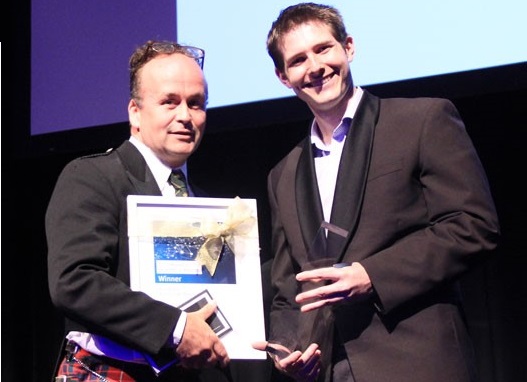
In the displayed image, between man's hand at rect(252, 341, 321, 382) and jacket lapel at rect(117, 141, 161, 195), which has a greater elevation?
jacket lapel at rect(117, 141, 161, 195)

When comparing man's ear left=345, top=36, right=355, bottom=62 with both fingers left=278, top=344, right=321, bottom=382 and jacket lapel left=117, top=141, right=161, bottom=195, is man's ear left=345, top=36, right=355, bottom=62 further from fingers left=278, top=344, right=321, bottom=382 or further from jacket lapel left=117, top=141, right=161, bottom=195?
fingers left=278, top=344, right=321, bottom=382

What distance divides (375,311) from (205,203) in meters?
0.45

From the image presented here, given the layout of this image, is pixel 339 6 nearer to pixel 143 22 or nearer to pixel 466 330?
pixel 143 22

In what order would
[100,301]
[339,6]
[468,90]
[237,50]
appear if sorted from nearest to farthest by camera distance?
[100,301], [468,90], [339,6], [237,50]

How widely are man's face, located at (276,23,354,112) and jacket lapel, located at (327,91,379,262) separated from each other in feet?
0.41

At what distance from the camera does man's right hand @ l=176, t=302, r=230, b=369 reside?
1.84 metres

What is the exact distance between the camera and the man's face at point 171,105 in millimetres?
2100

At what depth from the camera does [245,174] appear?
3580 mm

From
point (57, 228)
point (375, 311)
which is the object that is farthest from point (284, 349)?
point (57, 228)

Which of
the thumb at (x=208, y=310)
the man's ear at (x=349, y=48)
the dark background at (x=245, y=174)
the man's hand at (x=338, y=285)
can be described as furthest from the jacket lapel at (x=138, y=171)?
the dark background at (x=245, y=174)

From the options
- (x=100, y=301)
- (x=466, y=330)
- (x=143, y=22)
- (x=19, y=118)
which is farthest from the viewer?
(x=19, y=118)

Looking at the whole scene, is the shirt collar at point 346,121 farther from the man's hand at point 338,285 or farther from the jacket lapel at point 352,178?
the man's hand at point 338,285

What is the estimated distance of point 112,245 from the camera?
6.29ft

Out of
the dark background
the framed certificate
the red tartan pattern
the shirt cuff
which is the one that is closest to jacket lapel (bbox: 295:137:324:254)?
the framed certificate
